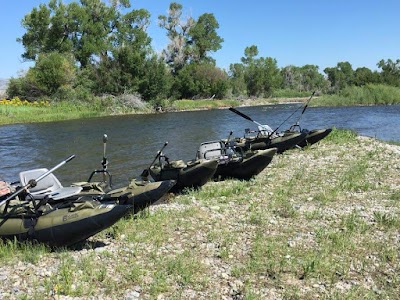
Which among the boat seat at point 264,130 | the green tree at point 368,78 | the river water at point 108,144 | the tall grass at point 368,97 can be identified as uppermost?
the green tree at point 368,78

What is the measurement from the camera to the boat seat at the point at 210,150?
12.7 meters

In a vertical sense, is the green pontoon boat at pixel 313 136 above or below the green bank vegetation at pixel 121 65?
below

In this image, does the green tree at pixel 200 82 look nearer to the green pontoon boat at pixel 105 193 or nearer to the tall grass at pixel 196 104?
the tall grass at pixel 196 104

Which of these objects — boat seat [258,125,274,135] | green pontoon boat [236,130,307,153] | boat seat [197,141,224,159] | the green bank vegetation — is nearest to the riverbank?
boat seat [197,141,224,159]

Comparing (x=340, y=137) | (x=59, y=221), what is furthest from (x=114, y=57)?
(x=59, y=221)

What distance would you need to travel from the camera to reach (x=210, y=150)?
12.6 metres

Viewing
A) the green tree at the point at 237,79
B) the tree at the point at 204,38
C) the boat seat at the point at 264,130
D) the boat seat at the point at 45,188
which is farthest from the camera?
the green tree at the point at 237,79

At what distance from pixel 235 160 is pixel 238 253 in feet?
19.5

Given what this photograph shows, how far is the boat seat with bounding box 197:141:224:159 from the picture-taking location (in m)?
12.7

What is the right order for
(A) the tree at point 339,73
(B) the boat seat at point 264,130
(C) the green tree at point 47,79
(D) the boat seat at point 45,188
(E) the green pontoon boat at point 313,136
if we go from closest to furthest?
(D) the boat seat at point 45,188 < (E) the green pontoon boat at point 313,136 < (B) the boat seat at point 264,130 < (C) the green tree at point 47,79 < (A) the tree at point 339,73

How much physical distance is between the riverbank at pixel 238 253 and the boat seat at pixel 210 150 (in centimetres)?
260

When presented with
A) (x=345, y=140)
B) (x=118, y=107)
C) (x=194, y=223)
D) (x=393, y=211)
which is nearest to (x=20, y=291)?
(x=194, y=223)

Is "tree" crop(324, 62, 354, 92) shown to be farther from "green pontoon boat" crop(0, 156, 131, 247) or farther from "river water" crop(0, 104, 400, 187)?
"green pontoon boat" crop(0, 156, 131, 247)

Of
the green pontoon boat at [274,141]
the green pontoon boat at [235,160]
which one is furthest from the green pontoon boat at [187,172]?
the green pontoon boat at [274,141]
